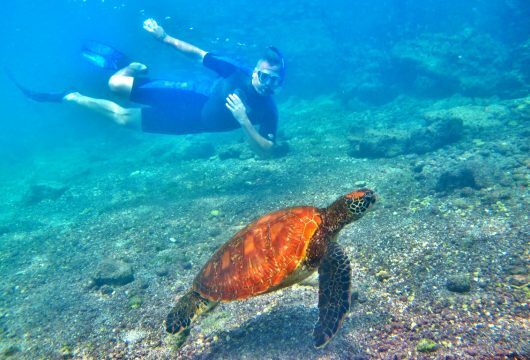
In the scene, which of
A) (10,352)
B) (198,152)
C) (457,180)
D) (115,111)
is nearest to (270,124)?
(115,111)

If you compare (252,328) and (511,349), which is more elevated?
(511,349)

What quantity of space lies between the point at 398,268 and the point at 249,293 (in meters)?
2.18

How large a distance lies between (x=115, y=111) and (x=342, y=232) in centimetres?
721

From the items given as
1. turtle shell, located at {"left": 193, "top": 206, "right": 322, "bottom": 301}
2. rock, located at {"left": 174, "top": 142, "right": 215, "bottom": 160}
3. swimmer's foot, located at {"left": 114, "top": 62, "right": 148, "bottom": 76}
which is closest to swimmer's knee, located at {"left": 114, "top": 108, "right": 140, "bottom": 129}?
swimmer's foot, located at {"left": 114, "top": 62, "right": 148, "bottom": 76}

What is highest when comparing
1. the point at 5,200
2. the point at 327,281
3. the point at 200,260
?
the point at 327,281

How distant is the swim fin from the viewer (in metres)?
8.73

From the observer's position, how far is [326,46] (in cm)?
2695

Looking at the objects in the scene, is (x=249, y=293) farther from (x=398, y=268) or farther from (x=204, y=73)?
(x=204, y=73)

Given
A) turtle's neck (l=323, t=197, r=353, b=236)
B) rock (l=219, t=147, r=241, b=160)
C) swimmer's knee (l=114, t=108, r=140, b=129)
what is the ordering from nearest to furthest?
turtle's neck (l=323, t=197, r=353, b=236)
swimmer's knee (l=114, t=108, r=140, b=129)
rock (l=219, t=147, r=241, b=160)

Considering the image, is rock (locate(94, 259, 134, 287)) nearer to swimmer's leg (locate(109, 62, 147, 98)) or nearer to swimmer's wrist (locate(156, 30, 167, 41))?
swimmer's leg (locate(109, 62, 147, 98))

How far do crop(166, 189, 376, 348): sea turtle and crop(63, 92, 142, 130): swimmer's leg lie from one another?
6.39m

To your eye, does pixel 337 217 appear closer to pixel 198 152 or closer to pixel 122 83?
pixel 122 83

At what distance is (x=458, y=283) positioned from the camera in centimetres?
332

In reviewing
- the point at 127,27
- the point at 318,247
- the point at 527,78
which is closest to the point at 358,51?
the point at 527,78
